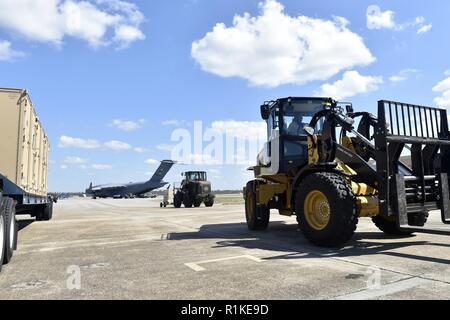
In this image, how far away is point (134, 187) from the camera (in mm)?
73000

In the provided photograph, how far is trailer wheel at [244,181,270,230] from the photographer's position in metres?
10.6

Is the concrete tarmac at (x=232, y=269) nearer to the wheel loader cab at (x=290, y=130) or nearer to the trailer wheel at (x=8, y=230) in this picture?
the trailer wheel at (x=8, y=230)

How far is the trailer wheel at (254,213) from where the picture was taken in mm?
10633

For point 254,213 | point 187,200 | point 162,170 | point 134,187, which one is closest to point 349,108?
point 254,213

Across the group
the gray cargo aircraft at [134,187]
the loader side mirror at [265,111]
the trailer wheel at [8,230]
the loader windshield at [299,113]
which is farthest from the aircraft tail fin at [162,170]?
the trailer wheel at [8,230]

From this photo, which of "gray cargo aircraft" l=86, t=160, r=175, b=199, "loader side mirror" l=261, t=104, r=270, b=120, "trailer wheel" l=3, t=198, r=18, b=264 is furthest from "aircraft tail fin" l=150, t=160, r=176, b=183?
"trailer wheel" l=3, t=198, r=18, b=264

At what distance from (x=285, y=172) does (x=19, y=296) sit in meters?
6.18

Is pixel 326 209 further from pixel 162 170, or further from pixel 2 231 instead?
pixel 162 170

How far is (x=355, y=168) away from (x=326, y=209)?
1016 millimetres

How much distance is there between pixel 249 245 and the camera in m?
7.98

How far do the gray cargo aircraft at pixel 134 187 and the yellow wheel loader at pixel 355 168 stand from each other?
59639 millimetres
